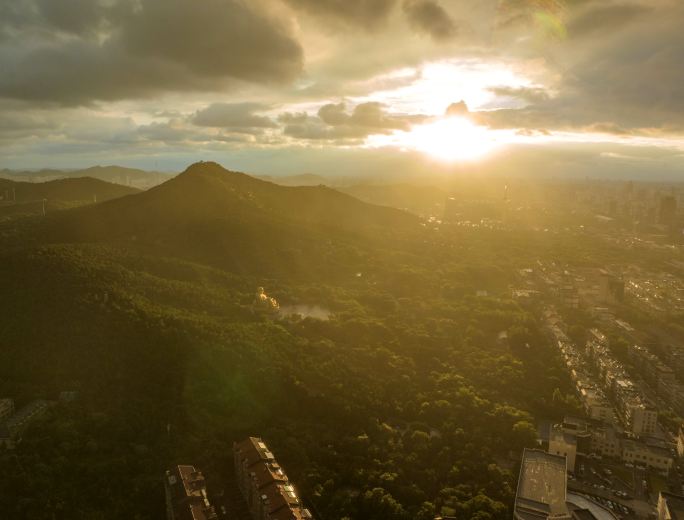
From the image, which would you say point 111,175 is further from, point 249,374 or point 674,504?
point 674,504

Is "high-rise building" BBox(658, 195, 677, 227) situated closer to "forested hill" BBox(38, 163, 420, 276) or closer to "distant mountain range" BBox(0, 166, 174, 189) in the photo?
"forested hill" BBox(38, 163, 420, 276)

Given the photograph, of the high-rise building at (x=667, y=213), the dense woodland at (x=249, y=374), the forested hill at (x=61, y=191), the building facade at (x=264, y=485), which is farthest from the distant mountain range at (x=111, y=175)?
the building facade at (x=264, y=485)

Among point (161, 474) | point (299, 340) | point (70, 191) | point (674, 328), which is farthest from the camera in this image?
point (70, 191)

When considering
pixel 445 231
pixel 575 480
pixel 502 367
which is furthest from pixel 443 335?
pixel 445 231

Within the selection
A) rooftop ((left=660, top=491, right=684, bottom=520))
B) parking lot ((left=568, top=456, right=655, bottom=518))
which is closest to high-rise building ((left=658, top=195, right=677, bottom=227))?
parking lot ((left=568, top=456, right=655, bottom=518))

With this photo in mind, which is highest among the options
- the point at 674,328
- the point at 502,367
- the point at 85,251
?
the point at 85,251

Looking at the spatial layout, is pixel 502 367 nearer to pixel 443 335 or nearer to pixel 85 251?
pixel 443 335
